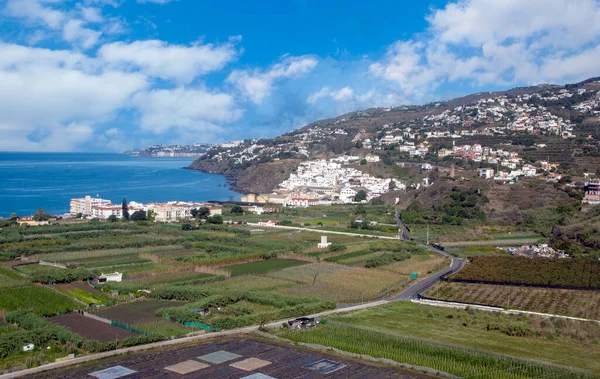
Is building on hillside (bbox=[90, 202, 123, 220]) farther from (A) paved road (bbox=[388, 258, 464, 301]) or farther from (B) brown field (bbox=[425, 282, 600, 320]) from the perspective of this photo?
(B) brown field (bbox=[425, 282, 600, 320])

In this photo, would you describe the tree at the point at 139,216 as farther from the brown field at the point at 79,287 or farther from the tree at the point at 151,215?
the brown field at the point at 79,287

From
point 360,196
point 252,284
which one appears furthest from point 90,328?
point 360,196

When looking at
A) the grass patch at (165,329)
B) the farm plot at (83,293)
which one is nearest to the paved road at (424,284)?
the grass patch at (165,329)

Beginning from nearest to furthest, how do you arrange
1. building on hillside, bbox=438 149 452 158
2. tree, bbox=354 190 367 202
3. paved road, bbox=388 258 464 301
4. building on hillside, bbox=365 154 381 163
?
paved road, bbox=388 258 464 301
tree, bbox=354 190 367 202
building on hillside, bbox=438 149 452 158
building on hillside, bbox=365 154 381 163

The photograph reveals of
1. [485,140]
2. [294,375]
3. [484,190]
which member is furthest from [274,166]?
[294,375]

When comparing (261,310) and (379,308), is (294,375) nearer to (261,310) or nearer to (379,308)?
(261,310)

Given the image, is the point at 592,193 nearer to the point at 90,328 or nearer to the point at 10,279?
the point at 90,328

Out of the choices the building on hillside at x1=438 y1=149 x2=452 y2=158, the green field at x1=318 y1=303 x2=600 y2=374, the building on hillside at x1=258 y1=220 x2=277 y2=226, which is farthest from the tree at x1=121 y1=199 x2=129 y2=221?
the building on hillside at x1=438 y1=149 x2=452 y2=158
